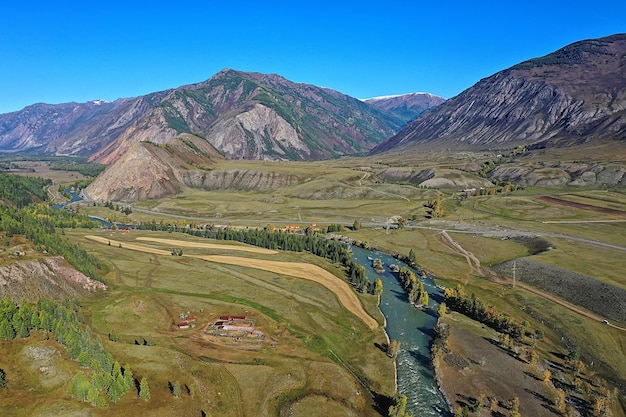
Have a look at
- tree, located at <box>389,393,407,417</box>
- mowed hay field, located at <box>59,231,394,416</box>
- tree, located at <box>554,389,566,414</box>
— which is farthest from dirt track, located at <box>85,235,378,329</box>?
tree, located at <box>554,389,566,414</box>

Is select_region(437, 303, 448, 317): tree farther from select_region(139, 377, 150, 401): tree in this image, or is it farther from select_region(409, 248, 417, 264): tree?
select_region(139, 377, 150, 401): tree

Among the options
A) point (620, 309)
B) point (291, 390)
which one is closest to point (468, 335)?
point (620, 309)

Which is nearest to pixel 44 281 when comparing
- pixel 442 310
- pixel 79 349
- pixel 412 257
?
pixel 79 349

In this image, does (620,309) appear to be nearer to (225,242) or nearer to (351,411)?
(351,411)

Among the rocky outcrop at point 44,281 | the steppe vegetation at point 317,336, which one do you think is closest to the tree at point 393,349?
the steppe vegetation at point 317,336

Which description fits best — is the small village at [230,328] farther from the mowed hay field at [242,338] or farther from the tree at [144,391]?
the tree at [144,391]

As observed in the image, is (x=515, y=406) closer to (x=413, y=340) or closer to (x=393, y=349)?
(x=393, y=349)
